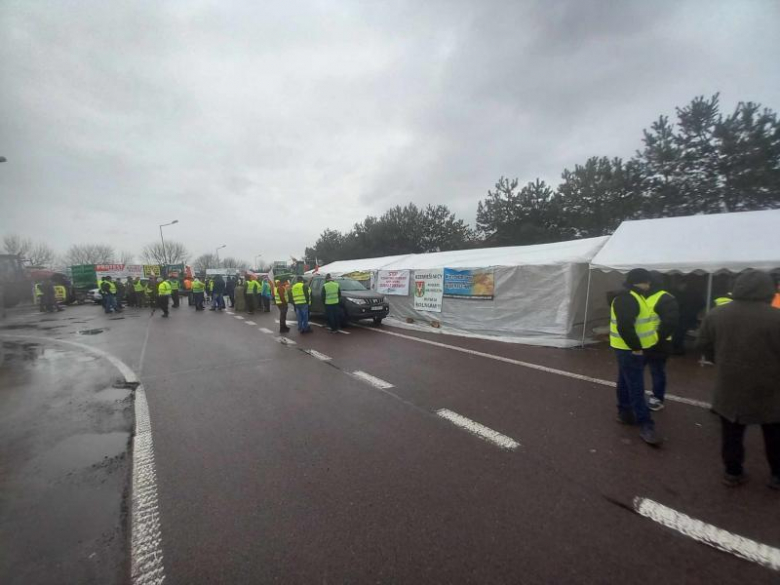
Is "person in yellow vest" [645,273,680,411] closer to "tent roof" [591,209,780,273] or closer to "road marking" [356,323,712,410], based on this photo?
"road marking" [356,323,712,410]

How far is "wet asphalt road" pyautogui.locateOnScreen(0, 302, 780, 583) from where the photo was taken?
2.13 m

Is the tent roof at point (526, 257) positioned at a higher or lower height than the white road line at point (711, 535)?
higher

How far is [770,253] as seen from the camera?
20.0ft

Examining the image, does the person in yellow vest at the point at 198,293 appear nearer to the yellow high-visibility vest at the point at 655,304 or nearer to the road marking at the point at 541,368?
the road marking at the point at 541,368

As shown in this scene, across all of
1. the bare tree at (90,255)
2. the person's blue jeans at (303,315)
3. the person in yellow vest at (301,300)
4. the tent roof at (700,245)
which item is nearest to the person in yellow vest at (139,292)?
the person in yellow vest at (301,300)

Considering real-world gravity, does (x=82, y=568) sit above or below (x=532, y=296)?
below

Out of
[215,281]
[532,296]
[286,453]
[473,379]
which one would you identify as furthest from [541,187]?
[286,453]

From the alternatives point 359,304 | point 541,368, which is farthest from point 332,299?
point 541,368

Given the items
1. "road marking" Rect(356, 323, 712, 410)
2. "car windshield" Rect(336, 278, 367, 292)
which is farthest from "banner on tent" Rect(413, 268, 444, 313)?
"car windshield" Rect(336, 278, 367, 292)

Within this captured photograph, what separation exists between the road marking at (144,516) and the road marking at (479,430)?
2912mm

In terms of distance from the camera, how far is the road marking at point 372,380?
5.49 m

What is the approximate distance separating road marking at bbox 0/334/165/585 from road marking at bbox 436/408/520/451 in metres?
2.91

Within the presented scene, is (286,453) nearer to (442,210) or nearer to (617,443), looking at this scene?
(617,443)

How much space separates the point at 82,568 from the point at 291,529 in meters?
1.26
